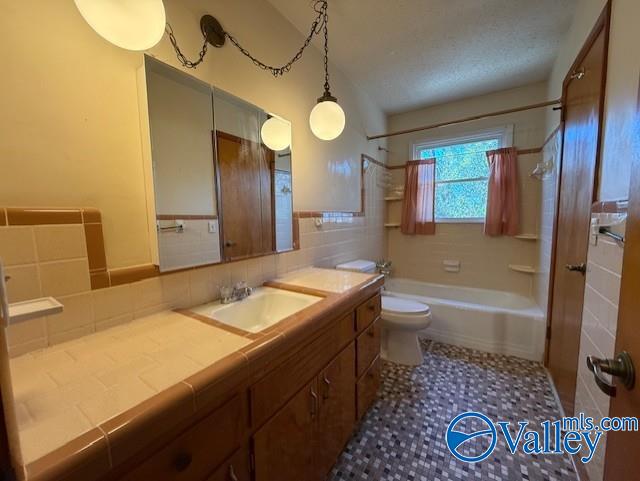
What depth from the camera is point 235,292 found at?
1.27 metres

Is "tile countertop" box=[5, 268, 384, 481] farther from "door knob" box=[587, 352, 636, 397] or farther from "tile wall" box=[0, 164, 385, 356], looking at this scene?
"door knob" box=[587, 352, 636, 397]

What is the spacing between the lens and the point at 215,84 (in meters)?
1.23

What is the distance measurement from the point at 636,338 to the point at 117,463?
1025 mm

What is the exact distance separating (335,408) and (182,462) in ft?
2.48

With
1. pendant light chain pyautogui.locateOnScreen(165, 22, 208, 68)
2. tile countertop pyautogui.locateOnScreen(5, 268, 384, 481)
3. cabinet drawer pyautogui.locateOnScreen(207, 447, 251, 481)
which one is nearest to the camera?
tile countertop pyautogui.locateOnScreen(5, 268, 384, 481)

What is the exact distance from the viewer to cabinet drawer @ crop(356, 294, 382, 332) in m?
1.37

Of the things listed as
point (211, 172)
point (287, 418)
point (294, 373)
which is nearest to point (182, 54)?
point (211, 172)

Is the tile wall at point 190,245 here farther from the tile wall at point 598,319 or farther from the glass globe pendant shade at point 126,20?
the tile wall at point 598,319

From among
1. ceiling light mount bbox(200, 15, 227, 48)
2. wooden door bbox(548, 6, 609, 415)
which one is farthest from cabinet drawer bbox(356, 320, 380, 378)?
ceiling light mount bbox(200, 15, 227, 48)

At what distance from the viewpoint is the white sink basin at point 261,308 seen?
117 cm

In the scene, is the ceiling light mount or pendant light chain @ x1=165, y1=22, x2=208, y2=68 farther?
the ceiling light mount

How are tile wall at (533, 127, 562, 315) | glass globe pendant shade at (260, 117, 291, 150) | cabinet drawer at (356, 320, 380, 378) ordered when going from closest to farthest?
cabinet drawer at (356, 320, 380, 378) → glass globe pendant shade at (260, 117, 291, 150) → tile wall at (533, 127, 562, 315)

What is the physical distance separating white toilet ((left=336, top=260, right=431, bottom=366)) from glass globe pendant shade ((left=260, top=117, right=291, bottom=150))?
3.39 feet

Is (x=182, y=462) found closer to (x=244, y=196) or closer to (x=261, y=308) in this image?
(x=261, y=308)
